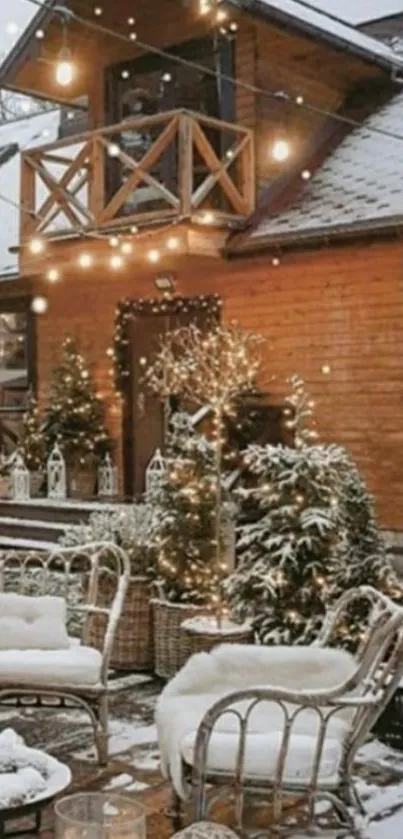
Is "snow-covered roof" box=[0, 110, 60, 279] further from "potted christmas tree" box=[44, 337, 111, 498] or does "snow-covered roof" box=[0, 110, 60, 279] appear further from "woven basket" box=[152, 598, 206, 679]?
"woven basket" box=[152, 598, 206, 679]

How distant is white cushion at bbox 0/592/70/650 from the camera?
16.7 feet

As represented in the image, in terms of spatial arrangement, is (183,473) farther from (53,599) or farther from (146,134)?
(146,134)

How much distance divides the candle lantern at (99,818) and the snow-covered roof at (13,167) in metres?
9.08

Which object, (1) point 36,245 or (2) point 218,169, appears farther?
(1) point 36,245

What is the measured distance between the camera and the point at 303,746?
12.4 ft

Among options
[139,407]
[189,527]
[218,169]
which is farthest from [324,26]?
[189,527]

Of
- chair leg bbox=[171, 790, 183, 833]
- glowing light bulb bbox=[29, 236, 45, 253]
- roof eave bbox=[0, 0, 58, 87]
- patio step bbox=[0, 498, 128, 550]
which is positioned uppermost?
roof eave bbox=[0, 0, 58, 87]

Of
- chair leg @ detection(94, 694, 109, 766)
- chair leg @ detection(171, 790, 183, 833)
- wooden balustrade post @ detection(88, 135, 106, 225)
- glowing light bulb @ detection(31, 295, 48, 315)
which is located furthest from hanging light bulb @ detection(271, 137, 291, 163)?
chair leg @ detection(171, 790, 183, 833)

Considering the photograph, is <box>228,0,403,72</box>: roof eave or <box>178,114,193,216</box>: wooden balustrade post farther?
<box>228,0,403,72</box>: roof eave

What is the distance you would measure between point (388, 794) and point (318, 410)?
5.06 metres

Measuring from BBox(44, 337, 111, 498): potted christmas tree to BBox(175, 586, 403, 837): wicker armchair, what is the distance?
687 cm

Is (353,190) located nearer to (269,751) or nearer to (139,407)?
(139,407)

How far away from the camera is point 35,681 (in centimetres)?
485

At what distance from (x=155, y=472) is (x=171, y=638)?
206 centimetres
